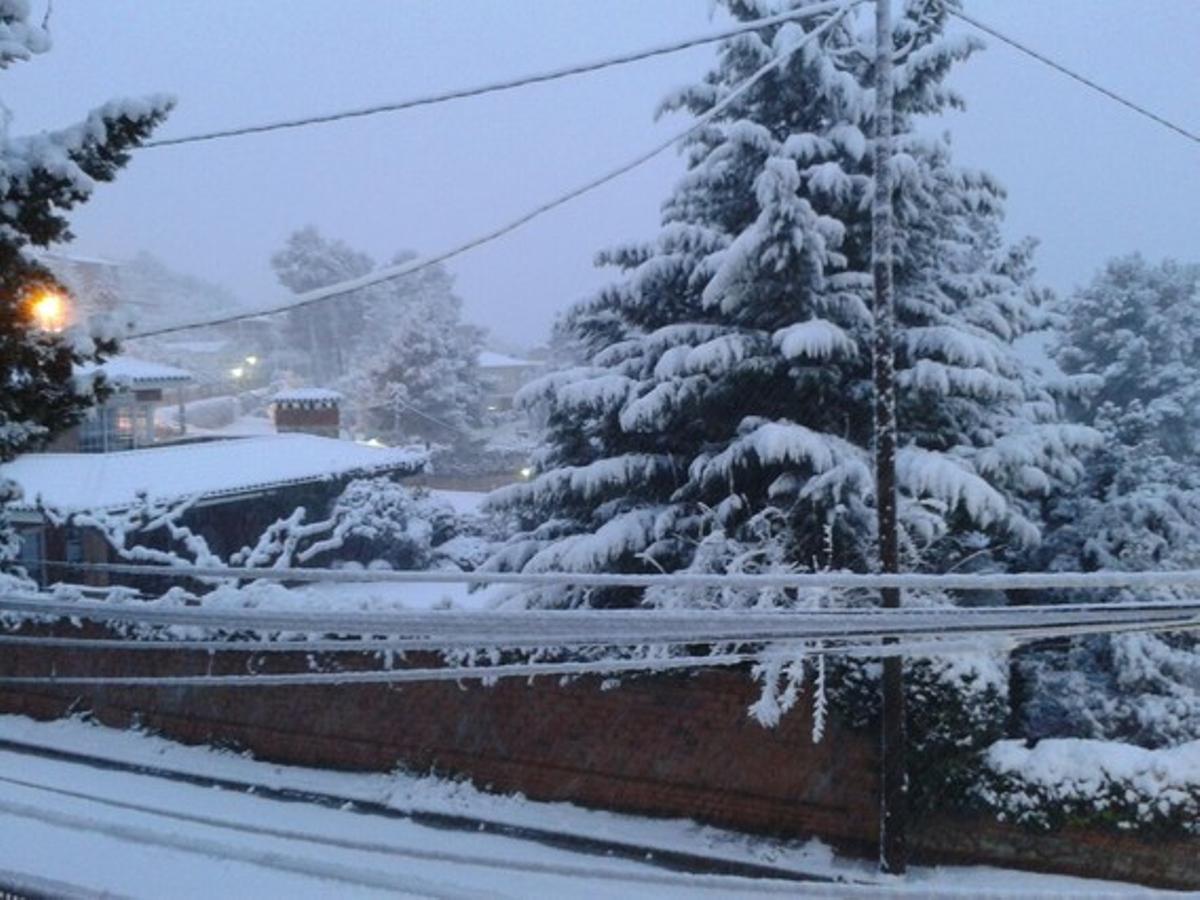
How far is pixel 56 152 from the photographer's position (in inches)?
200

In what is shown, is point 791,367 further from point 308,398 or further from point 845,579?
point 308,398

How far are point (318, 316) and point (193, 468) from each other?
48.0 m

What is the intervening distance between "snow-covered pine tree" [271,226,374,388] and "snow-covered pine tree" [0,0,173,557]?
6084 cm

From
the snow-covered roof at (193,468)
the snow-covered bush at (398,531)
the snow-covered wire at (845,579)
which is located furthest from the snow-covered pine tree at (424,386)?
the snow-covered wire at (845,579)

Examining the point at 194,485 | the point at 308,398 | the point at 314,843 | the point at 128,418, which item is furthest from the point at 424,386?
the point at 314,843

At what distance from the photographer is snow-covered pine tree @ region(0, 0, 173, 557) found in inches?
201

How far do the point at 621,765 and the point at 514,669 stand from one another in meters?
6.70

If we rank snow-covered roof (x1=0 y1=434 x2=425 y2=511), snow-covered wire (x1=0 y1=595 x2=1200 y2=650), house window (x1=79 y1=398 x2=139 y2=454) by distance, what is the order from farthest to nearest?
house window (x1=79 y1=398 x2=139 y2=454) → snow-covered roof (x1=0 y1=434 x2=425 y2=511) → snow-covered wire (x1=0 y1=595 x2=1200 y2=650)

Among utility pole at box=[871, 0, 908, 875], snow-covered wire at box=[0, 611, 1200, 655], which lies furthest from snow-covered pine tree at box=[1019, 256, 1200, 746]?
snow-covered wire at box=[0, 611, 1200, 655]

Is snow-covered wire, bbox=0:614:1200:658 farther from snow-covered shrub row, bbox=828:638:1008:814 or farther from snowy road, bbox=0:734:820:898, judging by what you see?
snow-covered shrub row, bbox=828:638:1008:814

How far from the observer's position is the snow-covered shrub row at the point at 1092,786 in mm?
8219

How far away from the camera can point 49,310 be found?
5816 millimetres

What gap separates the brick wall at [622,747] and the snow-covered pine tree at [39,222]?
598 cm

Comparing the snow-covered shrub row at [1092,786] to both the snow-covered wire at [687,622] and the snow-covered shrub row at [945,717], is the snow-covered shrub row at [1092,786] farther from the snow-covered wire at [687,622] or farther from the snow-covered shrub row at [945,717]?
the snow-covered wire at [687,622]
